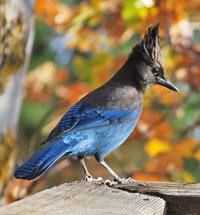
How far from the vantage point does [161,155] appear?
3008 millimetres

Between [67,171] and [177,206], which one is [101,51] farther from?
[67,171]

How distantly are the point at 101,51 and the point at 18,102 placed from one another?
154 centimetres

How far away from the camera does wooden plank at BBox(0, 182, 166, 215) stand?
3.82 ft

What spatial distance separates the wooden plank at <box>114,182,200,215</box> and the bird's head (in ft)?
2.46

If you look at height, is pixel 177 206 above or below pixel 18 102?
below

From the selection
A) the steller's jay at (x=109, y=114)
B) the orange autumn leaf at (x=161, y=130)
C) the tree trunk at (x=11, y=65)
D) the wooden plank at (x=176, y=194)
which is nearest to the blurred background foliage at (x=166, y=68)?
the orange autumn leaf at (x=161, y=130)

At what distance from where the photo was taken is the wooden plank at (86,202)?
1165 millimetres

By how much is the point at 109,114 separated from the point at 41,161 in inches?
18.4

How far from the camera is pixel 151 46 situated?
83.3 inches

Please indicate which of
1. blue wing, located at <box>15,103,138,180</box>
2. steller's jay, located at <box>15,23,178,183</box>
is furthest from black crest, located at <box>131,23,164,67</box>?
blue wing, located at <box>15,103,138,180</box>

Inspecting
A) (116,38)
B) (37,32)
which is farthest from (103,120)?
(37,32)

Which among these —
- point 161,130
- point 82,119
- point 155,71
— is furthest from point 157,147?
point 82,119

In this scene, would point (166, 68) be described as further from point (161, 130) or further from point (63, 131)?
point (63, 131)

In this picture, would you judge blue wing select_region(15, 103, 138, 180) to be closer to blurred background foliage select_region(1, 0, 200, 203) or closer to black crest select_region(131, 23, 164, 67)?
black crest select_region(131, 23, 164, 67)
